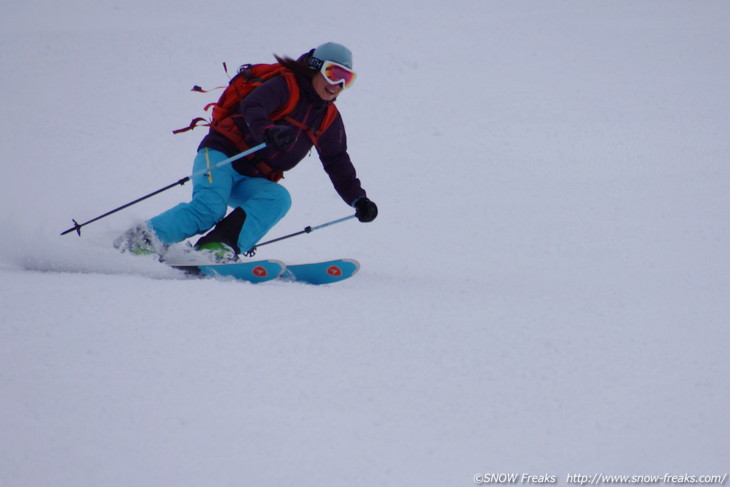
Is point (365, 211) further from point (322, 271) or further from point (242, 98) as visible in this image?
point (242, 98)

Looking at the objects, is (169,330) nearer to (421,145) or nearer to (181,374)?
(181,374)

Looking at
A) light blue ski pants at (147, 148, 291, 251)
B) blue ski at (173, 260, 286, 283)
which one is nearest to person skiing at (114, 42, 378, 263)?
light blue ski pants at (147, 148, 291, 251)

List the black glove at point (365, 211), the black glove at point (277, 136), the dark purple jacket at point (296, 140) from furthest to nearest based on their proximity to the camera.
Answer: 1. the black glove at point (365, 211)
2. the dark purple jacket at point (296, 140)
3. the black glove at point (277, 136)

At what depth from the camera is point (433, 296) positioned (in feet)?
12.9

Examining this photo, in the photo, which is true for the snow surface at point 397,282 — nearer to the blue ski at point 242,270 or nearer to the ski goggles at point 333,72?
the blue ski at point 242,270

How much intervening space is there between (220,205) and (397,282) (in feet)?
3.95

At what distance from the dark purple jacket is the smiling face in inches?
1.4

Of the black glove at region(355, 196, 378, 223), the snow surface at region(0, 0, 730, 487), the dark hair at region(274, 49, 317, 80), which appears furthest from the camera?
the black glove at region(355, 196, 378, 223)

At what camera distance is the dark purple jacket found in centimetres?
390

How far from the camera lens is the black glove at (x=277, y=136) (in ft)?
12.3

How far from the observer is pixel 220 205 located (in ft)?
13.5

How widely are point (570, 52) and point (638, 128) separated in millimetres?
3611

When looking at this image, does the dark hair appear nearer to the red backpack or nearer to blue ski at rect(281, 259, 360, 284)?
the red backpack

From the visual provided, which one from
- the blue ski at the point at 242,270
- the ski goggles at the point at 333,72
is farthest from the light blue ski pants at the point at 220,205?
the ski goggles at the point at 333,72
